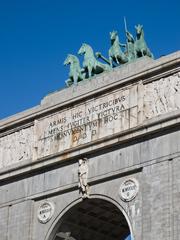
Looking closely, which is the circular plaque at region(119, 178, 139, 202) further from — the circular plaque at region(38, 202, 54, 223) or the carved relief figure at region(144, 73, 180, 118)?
the circular plaque at region(38, 202, 54, 223)

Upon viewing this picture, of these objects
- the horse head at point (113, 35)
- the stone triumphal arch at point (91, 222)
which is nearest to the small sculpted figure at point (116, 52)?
the horse head at point (113, 35)

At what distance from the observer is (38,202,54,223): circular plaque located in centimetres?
3070

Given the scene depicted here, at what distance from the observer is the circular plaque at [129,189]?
28.5 metres

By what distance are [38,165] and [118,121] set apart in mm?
3757

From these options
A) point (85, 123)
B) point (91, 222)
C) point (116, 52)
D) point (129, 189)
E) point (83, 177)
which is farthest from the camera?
point (91, 222)

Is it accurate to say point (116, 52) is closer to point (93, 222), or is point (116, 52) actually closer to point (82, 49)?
point (82, 49)

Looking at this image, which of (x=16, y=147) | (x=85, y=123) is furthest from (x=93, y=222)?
(x=16, y=147)

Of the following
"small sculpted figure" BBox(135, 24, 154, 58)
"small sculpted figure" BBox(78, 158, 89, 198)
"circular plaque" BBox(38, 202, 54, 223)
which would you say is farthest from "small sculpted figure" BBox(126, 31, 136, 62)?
"circular plaque" BBox(38, 202, 54, 223)

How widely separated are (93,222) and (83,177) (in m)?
2.54

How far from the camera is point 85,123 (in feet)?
101

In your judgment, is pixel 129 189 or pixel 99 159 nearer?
pixel 129 189

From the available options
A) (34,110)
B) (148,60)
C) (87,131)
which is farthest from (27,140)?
(148,60)

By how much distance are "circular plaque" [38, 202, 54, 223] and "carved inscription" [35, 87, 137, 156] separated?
1.96m

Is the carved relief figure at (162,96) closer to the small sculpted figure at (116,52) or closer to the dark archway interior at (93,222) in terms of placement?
the small sculpted figure at (116,52)
